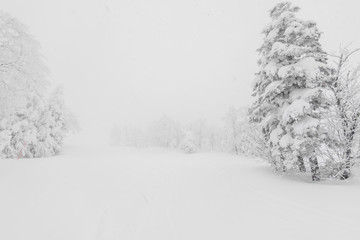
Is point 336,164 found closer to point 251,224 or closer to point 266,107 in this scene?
point 266,107

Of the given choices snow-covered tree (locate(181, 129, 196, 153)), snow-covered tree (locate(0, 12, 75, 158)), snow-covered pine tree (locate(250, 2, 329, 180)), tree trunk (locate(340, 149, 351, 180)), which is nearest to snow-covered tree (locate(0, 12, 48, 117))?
snow-covered tree (locate(0, 12, 75, 158))

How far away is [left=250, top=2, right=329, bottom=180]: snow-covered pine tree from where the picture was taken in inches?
347

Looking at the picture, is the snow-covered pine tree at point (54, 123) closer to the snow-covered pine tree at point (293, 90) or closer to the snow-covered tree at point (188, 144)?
the snow-covered pine tree at point (293, 90)

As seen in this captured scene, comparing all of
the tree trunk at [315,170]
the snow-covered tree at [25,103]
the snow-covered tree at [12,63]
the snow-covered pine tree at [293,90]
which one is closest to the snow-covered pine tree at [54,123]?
the snow-covered tree at [25,103]

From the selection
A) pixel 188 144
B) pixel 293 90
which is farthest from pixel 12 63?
pixel 188 144

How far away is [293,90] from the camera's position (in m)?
9.90

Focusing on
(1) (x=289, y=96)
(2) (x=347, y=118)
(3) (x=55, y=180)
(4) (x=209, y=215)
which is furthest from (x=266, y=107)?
(3) (x=55, y=180)

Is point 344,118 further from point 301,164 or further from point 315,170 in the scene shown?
point 301,164

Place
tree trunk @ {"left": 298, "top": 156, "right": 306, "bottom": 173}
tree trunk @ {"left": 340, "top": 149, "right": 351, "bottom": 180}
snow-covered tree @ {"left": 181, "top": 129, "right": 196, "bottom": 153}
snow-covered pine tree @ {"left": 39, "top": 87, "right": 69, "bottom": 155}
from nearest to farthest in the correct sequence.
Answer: tree trunk @ {"left": 340, "top": 149, "right": 351, "bottom": 180}, tree trunk @ {"left": 298, "top": 156, "right": 306, "bottom": 173}, snow-covered pine tree @ {"left": 39, "top": 87, "right": 69, "bottom": 155}, snow-covered tree @ {"left": 181, "top": 129, "right": 196, "bottom": 153}

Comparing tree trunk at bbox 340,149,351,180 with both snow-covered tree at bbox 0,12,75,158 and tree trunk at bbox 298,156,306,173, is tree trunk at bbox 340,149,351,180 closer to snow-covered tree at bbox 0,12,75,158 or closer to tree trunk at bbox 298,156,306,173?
tree trunk at bbox 298,156,306,173

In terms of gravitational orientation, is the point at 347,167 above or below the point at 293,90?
below

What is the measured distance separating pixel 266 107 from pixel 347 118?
3.54 m

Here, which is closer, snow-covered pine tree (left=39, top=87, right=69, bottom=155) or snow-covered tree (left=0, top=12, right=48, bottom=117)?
snow-covered tree (left=0, top=12, right=48, bottom=117)

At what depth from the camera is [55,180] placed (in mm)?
8086
